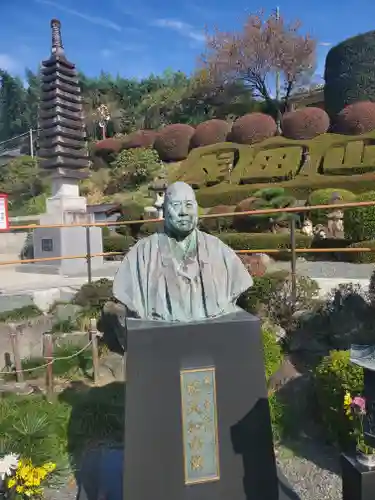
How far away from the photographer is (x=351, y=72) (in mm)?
21969

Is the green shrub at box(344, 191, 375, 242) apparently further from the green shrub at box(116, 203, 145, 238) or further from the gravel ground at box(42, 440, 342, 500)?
the green shrub at box(116, 203, 145, 238)

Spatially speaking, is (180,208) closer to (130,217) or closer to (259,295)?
(259,295)

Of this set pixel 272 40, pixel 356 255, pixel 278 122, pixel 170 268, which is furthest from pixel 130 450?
pixel 272 40

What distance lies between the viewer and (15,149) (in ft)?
126

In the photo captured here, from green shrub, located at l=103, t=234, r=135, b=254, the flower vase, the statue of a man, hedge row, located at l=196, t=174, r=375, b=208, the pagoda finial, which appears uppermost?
the pagoda finial

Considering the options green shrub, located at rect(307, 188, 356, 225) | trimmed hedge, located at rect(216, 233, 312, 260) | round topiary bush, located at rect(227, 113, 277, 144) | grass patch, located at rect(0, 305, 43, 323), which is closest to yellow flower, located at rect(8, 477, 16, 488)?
grass patch, located at rect(0, 305, 43, 323)

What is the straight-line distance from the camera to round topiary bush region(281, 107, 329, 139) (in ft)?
65.0

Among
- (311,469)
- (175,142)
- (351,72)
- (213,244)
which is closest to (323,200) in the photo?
(311,469)

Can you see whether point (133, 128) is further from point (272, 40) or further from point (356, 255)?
point (356, 255)

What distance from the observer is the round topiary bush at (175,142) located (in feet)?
76.9

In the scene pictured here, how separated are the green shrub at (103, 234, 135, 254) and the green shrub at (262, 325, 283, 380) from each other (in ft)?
27.6

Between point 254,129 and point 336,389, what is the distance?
18459 mm

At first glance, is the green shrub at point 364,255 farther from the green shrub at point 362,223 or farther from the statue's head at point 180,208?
the statue's head at point 180,208

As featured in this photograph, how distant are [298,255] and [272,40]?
→ 798 inches
